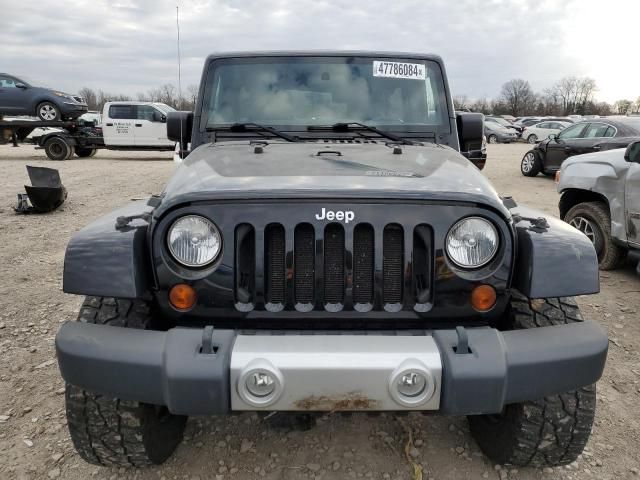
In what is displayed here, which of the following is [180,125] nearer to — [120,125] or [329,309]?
[329,309]

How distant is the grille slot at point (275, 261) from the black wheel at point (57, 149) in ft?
56.1

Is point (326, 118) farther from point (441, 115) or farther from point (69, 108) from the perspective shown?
point (69, 108)

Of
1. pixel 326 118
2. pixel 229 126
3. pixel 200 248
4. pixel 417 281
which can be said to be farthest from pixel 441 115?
pixel 200 248

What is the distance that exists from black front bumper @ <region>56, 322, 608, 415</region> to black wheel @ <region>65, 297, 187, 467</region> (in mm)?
211

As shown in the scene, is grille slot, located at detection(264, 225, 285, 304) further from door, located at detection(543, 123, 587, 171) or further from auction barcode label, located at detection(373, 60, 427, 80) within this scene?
door, located at detection(543, 123, 587, 171)

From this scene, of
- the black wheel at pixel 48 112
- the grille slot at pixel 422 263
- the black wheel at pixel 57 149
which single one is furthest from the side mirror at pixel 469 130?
the black wheel at pixel 48 112

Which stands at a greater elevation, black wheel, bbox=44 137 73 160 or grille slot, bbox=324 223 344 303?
grille slot, bbox=324 223 344 303

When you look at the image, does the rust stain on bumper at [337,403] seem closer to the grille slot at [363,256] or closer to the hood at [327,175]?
the grille slot at [363,256]

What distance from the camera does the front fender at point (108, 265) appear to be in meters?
1.97

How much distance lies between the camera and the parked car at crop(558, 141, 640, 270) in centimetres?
486

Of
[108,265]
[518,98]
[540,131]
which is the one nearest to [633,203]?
[108,265]

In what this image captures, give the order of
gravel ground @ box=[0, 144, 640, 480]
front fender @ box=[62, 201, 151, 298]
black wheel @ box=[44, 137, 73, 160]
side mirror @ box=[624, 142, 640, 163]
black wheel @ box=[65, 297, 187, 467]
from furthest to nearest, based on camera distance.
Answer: black wheel @ box=[44, 137, 73, 160] → side mirror @ box=[624, 142, 640, 163] → gravel ground @ box=[0, 144, 640, 480] → black wheel @ box=[65, 297, 187, 467] → front fender @ box=[62, 201, 151, 298]

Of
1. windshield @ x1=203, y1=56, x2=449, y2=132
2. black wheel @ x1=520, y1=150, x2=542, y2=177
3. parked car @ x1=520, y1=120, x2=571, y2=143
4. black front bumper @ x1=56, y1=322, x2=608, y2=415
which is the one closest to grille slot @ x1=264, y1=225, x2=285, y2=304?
black front bumper @ x1=56, y1=322, x2=608, y2=415

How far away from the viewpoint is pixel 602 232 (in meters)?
5.34
